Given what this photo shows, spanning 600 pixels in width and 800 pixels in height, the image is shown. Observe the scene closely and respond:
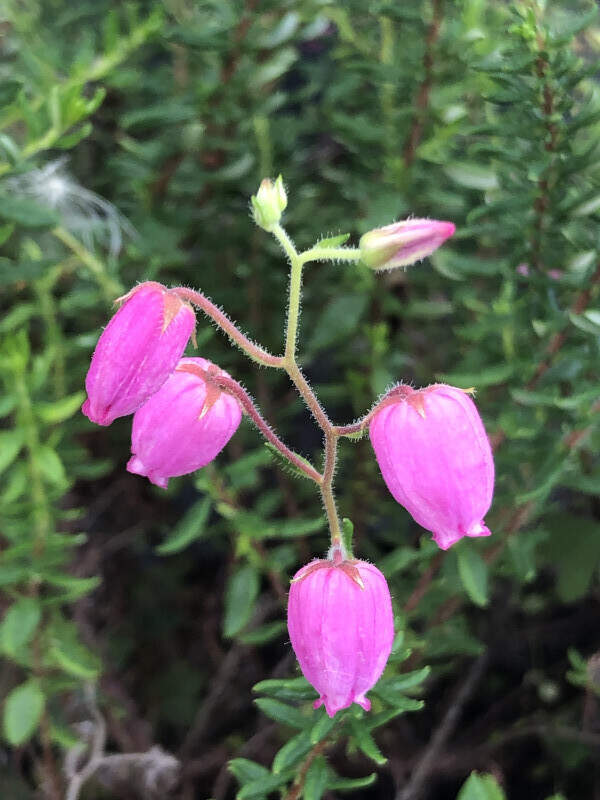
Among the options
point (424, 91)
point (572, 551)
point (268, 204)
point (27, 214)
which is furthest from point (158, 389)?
point (572, 551)

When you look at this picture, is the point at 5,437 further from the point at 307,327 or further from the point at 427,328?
the point at 427,328

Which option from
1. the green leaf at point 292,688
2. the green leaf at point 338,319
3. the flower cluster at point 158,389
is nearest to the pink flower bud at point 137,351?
the flower cluster at point 158,389

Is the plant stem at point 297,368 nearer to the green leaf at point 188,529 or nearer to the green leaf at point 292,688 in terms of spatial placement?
the green leaf at point 292,688

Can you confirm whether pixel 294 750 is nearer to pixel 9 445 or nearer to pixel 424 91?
pixel 9 445

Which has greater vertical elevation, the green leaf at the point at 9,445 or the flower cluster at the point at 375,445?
the flower cluster at the point at 375,445

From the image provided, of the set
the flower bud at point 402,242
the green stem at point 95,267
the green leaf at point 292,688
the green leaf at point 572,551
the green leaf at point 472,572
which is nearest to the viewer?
the flower bud at point 402,242

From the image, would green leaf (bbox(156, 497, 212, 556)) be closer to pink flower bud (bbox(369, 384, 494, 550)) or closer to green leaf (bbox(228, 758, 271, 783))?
green leaf (bbox(228, 758, 271, 783))

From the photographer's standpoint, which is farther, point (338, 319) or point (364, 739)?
point (338, 319)

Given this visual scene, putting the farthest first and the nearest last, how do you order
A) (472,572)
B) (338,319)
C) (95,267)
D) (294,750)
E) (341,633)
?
1. (338,319)
2. (95,267)
3. (472,572)
4. (294,750)
5. (341,633)
